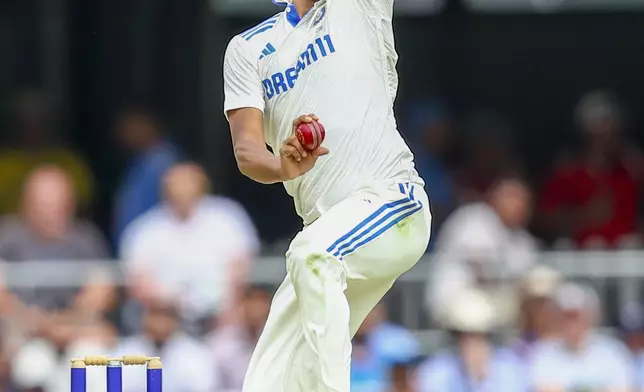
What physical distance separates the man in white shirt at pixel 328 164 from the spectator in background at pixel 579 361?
4.14 metres

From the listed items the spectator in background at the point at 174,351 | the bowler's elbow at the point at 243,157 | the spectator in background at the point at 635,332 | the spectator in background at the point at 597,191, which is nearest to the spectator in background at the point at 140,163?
the spectator in background at the point at 174,351

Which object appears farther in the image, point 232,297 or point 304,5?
point 232,297

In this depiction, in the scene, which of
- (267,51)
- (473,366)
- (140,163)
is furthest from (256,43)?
(140,163)

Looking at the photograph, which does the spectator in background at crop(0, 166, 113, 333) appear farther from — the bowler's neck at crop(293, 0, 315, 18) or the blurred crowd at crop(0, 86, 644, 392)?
the bowler's neck at crop(293, 0, 315, 18)

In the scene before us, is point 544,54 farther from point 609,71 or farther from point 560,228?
point 560,228

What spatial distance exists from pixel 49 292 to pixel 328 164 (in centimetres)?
472

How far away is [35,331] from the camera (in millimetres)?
10023

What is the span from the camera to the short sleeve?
5.91 m

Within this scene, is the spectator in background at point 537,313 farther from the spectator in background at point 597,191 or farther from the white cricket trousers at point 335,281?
the white cricket trousers at point 335,281

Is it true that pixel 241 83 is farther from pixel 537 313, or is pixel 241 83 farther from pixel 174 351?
pixel 537 313

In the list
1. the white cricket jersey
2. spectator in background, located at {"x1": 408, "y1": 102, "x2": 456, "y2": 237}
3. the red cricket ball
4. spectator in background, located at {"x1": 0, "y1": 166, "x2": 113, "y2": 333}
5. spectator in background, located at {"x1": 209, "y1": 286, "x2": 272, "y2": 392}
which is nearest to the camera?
the red cricket ball

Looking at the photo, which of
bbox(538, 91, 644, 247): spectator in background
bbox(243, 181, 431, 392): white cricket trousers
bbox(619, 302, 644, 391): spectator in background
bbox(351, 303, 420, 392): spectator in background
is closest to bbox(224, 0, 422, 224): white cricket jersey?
bbox(243, 181, 431, 392): white cricket trousers

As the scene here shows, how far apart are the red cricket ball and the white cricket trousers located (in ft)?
1.20

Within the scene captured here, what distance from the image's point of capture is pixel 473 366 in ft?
32.2
